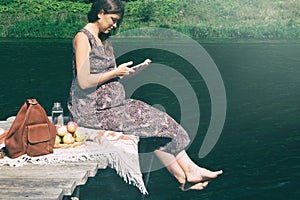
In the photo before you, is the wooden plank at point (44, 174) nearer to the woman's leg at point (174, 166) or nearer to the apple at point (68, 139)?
the apple at point (68, 139)

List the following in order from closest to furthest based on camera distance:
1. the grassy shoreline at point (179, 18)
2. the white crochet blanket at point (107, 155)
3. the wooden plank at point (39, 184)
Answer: the wooden plank at point (39, 184) < the white crochet blanket at point (107, 155) < the grassy shoreline at point (179, 18)

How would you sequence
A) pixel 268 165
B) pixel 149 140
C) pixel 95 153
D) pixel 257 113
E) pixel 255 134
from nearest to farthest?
1. pixel 95 153
2. pixel 149 140
3. pixel 268 165
4. pixel 255 134
5. pixel 257 113

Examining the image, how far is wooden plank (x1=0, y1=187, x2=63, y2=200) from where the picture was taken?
518 centimetres

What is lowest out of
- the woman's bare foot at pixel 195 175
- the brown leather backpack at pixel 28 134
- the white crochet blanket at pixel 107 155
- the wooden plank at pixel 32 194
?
the woman's bare foot at pixel 195 175

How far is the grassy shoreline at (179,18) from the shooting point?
4700 centimetres

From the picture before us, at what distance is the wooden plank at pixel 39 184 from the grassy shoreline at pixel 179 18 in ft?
133

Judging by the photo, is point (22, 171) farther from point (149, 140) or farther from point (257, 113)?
point (257, 113)

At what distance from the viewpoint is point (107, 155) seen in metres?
6.34

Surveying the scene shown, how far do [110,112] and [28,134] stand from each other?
1.22 meters

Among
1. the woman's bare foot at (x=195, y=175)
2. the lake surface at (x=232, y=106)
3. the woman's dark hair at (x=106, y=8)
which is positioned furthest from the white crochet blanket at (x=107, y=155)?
the lake surface at (x=232, y=106)

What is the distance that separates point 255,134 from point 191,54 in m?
20.3

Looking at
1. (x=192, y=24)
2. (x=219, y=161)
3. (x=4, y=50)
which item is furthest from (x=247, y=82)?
(x=192, y=24)

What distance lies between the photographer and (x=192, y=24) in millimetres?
49625

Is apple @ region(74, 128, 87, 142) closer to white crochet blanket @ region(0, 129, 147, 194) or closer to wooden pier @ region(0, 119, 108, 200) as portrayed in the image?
white crochet blanket @ region(0, 129, 147, 194)
